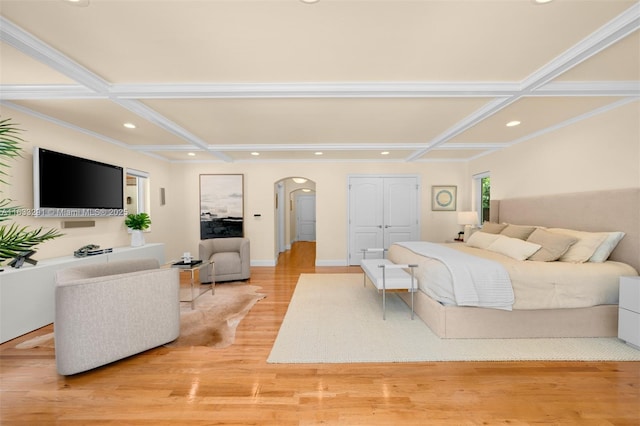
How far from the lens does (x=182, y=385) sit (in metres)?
2.06

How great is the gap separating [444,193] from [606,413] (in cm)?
507

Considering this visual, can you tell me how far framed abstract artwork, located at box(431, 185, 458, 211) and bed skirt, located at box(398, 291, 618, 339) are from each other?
3.87 m

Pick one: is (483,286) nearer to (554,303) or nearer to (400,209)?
(554,303)

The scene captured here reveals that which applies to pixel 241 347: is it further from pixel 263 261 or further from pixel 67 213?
pixel 263 261

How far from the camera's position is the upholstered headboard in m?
2.85

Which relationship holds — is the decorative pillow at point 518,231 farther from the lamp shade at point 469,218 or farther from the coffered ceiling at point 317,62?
the coffered ceiling at point 317,62

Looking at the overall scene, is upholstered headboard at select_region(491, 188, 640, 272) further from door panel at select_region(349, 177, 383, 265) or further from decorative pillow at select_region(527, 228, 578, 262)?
door panel at select_region(349, 177, 383, 265)

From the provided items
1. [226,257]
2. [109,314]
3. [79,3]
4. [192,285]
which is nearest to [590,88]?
[79,3]

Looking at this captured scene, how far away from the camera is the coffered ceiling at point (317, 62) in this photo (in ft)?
5.75

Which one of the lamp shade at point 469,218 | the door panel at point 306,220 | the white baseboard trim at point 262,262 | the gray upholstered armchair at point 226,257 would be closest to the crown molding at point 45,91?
the gray upholstered armchair at point 226,257

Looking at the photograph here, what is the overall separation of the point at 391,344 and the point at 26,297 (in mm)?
3741

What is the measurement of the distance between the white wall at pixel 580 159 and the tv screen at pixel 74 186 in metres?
6.65

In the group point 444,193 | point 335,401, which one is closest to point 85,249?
point 335,401

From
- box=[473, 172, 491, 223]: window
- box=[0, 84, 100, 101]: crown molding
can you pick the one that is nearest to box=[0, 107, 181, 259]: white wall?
box=[0, 84, 100, 101]: crown molding
